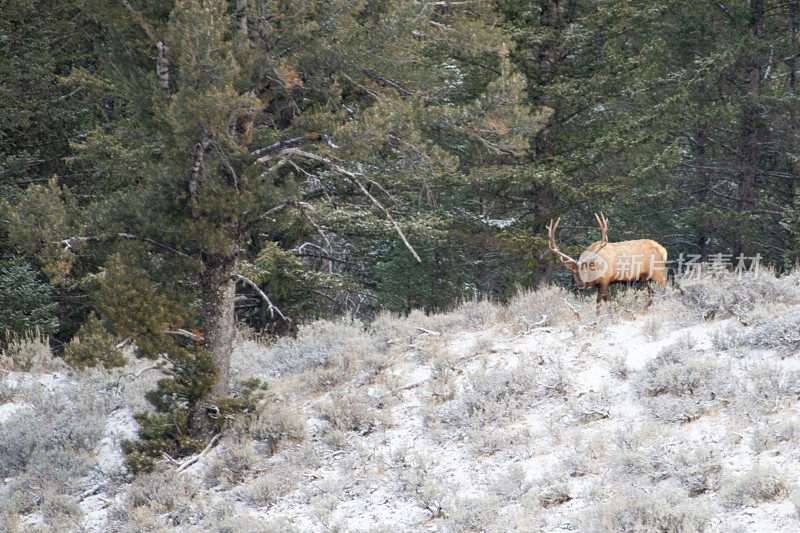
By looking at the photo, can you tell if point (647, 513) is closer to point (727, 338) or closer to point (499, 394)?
point (499, 394)

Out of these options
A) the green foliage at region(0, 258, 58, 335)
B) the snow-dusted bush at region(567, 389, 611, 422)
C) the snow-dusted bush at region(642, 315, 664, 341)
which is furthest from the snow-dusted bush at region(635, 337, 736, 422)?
the green foliage at region(0, 258, 58, 335)

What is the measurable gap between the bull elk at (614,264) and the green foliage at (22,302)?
35.0 feet

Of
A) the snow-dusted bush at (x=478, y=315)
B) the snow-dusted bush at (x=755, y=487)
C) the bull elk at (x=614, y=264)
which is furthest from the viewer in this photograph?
the snow-dusted bush at (x=478, y=315)

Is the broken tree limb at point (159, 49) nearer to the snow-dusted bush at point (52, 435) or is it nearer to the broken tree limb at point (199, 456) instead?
the broken tree limb at point (199, 456)

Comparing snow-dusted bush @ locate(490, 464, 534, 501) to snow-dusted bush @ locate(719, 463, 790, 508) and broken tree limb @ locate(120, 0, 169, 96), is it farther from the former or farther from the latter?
broken tree limb @ locate(120, 0, 169, 96)

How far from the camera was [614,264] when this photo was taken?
30.0 feet

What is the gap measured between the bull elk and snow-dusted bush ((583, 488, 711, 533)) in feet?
13.8

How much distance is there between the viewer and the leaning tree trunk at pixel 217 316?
775cm

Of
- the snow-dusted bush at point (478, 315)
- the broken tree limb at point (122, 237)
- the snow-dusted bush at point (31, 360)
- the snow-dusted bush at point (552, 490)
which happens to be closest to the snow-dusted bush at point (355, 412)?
the snow-dusted bush at point (552, 490)

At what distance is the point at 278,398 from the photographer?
28.6 ft

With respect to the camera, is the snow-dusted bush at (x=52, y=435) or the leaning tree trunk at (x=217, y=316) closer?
the snow-dusted bush at (x=52, y=435)

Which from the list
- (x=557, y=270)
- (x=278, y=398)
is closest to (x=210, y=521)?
(x=278, y=398)

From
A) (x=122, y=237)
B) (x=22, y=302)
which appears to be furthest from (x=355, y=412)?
(x=22, y=302)

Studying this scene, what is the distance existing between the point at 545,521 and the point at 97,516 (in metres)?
4.53
